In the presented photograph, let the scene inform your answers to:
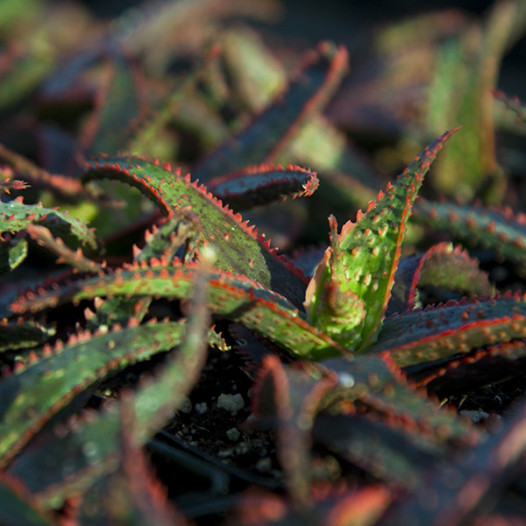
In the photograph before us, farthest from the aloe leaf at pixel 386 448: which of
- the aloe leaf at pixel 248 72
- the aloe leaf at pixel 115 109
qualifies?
the aloe leaf at pixel 248 72

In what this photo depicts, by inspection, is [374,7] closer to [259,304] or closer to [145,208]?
[145,208]

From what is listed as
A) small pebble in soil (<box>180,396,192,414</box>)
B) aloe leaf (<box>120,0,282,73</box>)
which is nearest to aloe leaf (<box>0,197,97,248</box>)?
small pebble in soil (<box>180,396,192,414</box>)

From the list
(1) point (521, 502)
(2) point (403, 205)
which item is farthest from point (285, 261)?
(1) point (521, 502)

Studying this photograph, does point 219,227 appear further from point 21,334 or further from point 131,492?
point 131,492

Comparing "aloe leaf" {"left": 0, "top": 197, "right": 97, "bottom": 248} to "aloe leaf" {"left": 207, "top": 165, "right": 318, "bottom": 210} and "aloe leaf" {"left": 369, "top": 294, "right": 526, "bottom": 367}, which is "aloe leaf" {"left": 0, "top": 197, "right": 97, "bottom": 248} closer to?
"aloe leaf" {"left": 207, "top": 165, "right": 318, "bottom": 210}

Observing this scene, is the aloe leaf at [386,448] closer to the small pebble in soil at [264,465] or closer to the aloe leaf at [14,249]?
the small pebble in soil at [264,465]

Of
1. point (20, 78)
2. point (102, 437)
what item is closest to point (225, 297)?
point (102, 437)
